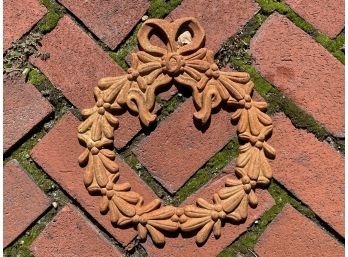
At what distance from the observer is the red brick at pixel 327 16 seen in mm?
1011

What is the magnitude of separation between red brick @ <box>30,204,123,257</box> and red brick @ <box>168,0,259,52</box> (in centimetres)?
38

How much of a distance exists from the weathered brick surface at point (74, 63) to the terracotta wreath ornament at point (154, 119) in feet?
0.09

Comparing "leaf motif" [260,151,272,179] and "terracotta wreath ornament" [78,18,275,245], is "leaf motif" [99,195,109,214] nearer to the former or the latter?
"terracotta wreath ornament" [78,18,275,245]

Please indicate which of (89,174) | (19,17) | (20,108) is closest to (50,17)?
(19,17)

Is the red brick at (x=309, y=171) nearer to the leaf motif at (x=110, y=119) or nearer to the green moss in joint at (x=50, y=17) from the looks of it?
the leaf motif at (x=110, y=119)

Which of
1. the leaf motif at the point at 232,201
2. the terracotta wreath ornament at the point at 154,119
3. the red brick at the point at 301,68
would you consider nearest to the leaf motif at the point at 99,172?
the terracotta wreath ornament at the point at 154,119

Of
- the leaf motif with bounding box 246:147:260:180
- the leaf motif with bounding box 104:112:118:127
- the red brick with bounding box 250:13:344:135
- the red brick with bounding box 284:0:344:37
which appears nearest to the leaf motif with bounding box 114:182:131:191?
the leaf motif with bounding box 104:112:118:127

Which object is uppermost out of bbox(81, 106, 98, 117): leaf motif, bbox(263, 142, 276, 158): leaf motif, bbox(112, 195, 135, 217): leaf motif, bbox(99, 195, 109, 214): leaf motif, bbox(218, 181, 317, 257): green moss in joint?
bbox(81, 106, 98, 117): leaf motif

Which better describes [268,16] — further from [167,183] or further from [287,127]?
[167,183]

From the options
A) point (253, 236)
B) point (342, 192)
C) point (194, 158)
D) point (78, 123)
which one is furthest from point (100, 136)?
point (342, 192)

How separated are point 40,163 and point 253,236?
0.39 m

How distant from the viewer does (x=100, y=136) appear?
0.99 metres

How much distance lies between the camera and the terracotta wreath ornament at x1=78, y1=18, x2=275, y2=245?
3.21 feet

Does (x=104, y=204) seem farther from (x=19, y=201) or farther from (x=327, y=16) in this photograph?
(x=327, y=16)
